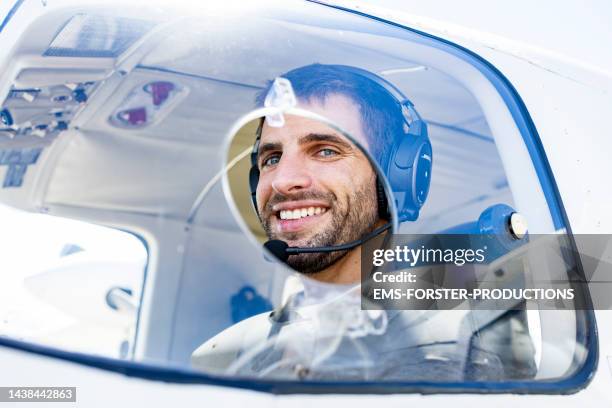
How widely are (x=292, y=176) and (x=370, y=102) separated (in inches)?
7.4

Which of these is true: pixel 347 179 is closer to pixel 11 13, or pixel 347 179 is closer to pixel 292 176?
pixel 292 176

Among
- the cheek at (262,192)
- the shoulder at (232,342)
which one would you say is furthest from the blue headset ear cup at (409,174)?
the shoulder at (232,342)

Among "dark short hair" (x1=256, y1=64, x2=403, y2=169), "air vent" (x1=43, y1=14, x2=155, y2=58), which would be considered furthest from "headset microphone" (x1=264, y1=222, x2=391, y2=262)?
"air vent" (x1=43, y1=14, x2=155, y2=58)

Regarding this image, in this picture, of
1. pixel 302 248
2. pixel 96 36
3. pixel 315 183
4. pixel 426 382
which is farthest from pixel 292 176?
pixel 426 382

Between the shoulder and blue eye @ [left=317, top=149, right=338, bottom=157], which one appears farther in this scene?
blue eye @ [left=317, top=149, right=338, bottom=157]

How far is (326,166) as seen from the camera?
124cm

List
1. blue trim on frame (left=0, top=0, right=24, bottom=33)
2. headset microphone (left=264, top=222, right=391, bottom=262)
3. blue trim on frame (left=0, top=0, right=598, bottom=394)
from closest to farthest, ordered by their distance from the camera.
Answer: blue trim on frame (left=0, top=0, right=598, bottom=394) → headset microphone (left=264, top=222, right=391, bottom=262) → blue trim on frame (left=0, top=0, right=24, bottom=33)

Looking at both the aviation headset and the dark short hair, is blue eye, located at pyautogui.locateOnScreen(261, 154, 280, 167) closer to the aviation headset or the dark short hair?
the aviation headset

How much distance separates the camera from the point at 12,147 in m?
0.96

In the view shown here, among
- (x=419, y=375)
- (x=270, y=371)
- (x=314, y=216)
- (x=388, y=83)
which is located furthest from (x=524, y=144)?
(x=270, y=371)

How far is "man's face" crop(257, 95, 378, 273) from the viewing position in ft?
3.82

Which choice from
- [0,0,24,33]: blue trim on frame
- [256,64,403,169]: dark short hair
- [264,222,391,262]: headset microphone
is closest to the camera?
[264,222,391,262]: headset microphone

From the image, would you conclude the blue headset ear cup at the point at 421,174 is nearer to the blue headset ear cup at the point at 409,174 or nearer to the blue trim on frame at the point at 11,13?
the blue headset ear cup at the point at 409,174

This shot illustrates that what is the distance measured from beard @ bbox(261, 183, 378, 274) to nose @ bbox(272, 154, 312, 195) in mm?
15
